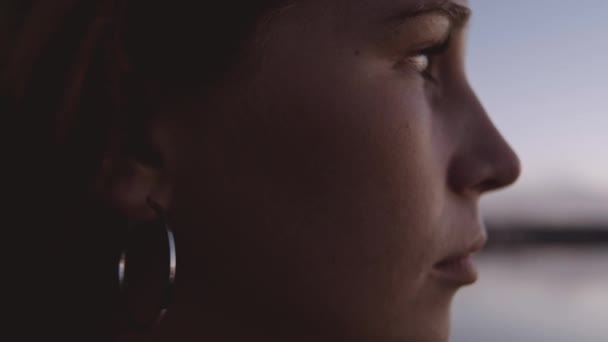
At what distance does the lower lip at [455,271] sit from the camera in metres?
1.11

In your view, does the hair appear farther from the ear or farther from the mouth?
the mouth

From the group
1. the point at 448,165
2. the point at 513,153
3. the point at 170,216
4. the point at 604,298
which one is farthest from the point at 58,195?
the point at 604,298

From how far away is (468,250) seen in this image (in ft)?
3.75

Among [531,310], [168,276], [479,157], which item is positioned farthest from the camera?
[531,310]

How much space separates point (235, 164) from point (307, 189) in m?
0.12

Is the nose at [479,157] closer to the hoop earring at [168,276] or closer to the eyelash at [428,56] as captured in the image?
the eyelash at [428,56]

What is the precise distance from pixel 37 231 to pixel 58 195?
0.07 meters

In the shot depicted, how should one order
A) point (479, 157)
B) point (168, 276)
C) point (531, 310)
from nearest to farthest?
point (168, 276)
point (479, 157)
point (531, 310)

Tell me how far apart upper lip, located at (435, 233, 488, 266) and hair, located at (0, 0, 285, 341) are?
48 cm

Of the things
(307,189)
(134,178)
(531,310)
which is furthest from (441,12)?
(531,310)

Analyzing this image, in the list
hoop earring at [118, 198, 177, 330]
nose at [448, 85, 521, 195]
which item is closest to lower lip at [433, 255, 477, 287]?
nose at [448, 85, 521, 195]

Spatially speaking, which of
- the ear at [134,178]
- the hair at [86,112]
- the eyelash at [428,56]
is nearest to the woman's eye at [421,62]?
the eyelash at [428,56]

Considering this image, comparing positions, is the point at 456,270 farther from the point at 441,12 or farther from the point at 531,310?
the point at 531,310

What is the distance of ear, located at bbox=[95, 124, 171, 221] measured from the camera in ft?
3.45
